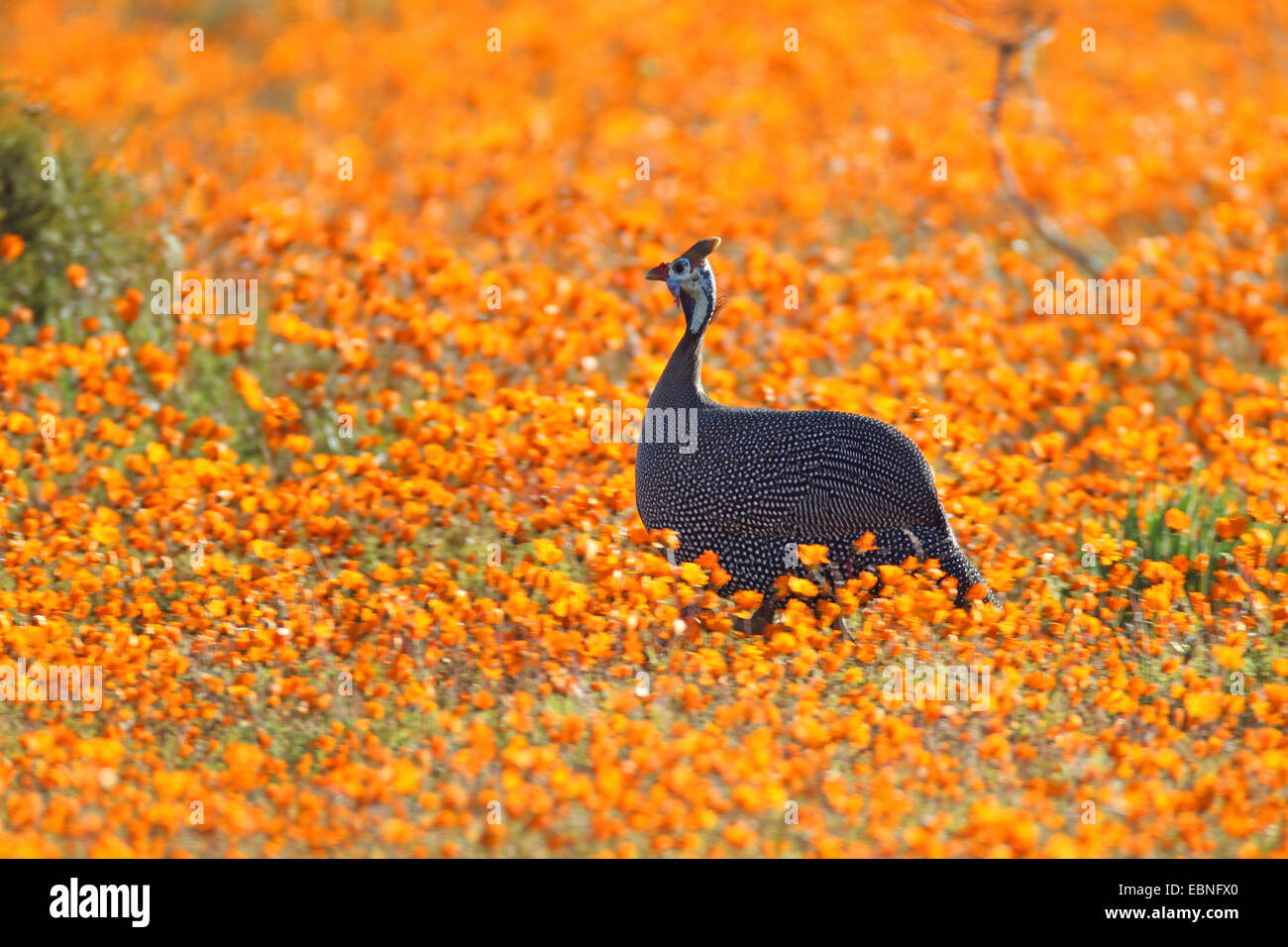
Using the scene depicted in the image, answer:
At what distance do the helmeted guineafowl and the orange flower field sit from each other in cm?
15

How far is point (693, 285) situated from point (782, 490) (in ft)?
2.50

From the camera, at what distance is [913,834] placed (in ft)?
13.3

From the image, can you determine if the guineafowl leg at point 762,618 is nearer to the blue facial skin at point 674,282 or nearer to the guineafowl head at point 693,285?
the guineafowl head at point 693,285

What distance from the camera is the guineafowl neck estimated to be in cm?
549

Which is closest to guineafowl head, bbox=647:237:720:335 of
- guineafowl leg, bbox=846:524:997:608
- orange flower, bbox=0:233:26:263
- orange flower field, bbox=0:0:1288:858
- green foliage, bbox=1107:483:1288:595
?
orange flower field, bbox=0:0:1288:858

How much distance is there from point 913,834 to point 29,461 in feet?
11.1

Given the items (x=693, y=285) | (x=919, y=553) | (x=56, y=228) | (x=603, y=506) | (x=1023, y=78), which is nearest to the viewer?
(x=919, y=553)

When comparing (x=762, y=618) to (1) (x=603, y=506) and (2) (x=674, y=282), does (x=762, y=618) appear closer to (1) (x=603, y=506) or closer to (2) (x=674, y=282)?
(1) (x=603, y=506)

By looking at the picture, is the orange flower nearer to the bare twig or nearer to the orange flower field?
the orange flower field

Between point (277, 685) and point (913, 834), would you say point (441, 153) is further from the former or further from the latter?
point (913, 834)

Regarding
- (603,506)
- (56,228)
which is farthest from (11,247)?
(603,506)

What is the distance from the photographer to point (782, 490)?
5.27 metres

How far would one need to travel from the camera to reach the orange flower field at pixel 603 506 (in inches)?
173

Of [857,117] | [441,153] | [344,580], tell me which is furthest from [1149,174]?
[344,580]
